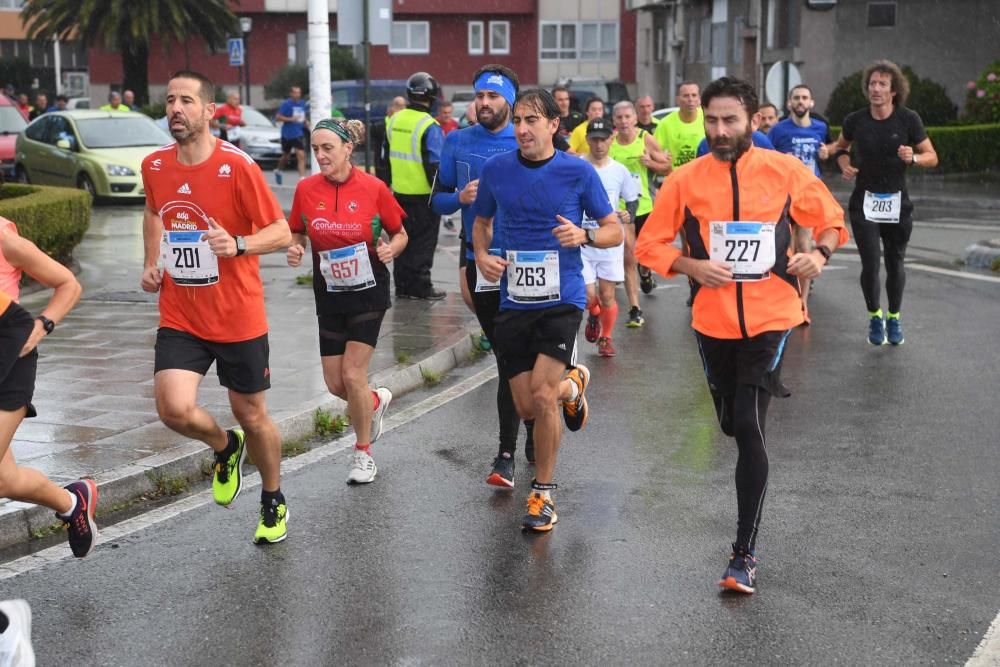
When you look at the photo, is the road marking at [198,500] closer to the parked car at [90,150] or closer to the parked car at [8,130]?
the parked car at [90,150]

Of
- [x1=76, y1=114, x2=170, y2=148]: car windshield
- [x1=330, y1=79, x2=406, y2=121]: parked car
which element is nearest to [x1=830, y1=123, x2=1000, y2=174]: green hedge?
[x1=330, y1=79, x2=406, y2=121]: parked car

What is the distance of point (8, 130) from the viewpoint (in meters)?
25.8

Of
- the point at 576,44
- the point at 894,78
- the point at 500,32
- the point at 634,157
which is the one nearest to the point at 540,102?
the point at 894,78

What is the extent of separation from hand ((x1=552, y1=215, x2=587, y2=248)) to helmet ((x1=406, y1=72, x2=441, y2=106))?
6162 mm

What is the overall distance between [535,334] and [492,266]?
0.37m

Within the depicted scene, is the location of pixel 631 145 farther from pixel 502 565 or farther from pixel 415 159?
pixel 502 565

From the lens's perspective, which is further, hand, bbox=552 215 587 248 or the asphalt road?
hand, bbox=552 215 587 248

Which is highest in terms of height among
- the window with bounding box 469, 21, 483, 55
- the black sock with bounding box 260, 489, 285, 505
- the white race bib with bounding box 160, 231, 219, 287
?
the window with bounding box 469, 21, 483, 55

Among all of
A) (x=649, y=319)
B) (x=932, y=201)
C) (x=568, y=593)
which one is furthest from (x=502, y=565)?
(x=932, y=201)

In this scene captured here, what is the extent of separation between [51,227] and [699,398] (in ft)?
24.3

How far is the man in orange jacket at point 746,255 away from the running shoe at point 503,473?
61.6 inches

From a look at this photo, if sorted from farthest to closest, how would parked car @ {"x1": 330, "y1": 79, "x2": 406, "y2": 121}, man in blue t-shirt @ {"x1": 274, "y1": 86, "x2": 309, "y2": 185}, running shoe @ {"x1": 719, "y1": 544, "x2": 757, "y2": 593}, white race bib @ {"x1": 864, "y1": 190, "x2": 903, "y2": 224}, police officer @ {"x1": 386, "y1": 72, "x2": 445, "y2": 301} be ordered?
parked car @ {"x1": 330, "y1": 79, "x2": 406, "y2": 121} < man in blue t-shirt @ {"x1": 274, "y1": 86, "x2": 309, "y2": 185} < police officer @ {"x1": 386, "y1": 72, "x2": 445, "y2": 301} < white race bib @ {"x1": 864, "y1": 190, "x2": 903, "y2": 224} < running shoe @ {"x1": 719, "y1": 544, "x2": 757, "y2": 593}

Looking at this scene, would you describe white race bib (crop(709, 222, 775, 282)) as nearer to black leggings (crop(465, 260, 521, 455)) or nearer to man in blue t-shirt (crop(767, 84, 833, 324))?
black leggings (crop(465, 260, 521, 455))

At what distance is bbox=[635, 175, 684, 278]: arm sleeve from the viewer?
5.62 m
